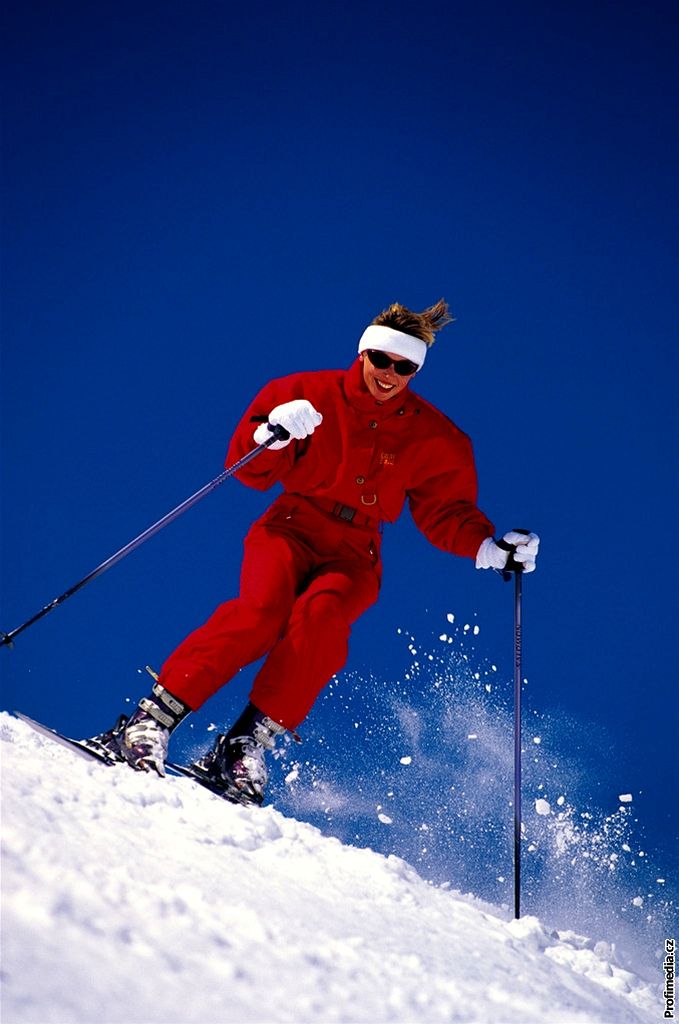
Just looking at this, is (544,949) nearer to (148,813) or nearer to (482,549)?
(148,813)

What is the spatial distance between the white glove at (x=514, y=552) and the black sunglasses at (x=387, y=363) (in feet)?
3.46

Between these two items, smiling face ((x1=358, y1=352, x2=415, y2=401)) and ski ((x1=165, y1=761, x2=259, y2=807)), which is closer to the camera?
ski ((x1=165, y1=761, x2=259, y2=807))

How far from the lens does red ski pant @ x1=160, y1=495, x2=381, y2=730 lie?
4250 mm

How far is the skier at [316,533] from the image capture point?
4.26 meters

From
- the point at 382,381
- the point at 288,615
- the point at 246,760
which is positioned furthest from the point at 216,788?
the point at 382,381

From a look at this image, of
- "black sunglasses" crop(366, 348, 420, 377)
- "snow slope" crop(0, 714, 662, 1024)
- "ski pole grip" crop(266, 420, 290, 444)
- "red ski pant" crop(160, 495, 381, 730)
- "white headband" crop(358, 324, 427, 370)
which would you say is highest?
"white headband" crop(358, 324, 427, 370)

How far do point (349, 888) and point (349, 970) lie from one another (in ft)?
2.96

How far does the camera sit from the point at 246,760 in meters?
4.36

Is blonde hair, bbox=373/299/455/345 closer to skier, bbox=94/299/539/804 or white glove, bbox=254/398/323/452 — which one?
skier, bbox=94/299/539/804

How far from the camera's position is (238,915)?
2.88 meters

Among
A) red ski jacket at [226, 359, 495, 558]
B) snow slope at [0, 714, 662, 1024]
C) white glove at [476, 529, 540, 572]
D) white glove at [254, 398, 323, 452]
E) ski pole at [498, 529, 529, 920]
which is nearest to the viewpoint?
snow slope at [0, 714, 662, 1024]

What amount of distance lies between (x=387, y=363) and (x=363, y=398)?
23 centimetres

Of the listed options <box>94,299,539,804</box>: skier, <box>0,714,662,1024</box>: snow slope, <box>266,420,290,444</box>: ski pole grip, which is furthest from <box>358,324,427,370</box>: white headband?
<box>0,714,662,1024</box>: snow slope

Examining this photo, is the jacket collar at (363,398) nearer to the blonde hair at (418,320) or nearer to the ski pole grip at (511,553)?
the blonde hair at (418,320)
